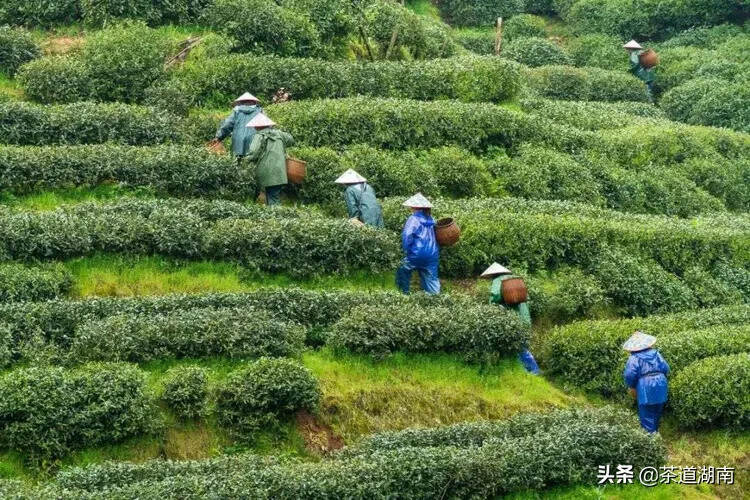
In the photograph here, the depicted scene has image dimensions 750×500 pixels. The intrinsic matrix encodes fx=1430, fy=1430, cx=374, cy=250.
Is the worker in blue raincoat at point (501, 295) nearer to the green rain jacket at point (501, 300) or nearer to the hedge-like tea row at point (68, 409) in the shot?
the green rain jacket at point (501, 300)

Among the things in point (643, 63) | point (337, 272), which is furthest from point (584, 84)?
point (337, 272)

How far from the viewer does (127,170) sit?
77.0 ft

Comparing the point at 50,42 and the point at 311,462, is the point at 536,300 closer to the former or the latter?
the point at 311,462

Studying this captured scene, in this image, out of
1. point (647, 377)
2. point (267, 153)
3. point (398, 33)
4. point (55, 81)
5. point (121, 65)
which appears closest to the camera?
point (647, 377)

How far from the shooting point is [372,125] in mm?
26531

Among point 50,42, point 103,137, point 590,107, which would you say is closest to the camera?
point 103,137

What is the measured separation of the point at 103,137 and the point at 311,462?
9.63 metres

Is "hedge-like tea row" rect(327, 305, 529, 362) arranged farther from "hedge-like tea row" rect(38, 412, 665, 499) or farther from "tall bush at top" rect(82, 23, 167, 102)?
"tall bush at top" rect(82, 23, 167, 102)

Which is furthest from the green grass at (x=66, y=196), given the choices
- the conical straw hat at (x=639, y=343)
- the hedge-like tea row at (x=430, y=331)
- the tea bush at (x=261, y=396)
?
the conical straw hat at (x=639, y=343)

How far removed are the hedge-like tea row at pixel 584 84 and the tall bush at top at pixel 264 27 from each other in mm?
7517

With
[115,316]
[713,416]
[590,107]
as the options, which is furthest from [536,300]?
[590,107]

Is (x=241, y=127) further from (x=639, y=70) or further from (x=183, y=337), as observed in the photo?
(x=639, y=70)

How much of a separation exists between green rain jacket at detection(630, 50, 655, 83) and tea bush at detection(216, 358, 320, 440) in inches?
886

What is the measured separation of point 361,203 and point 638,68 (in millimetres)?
17817
